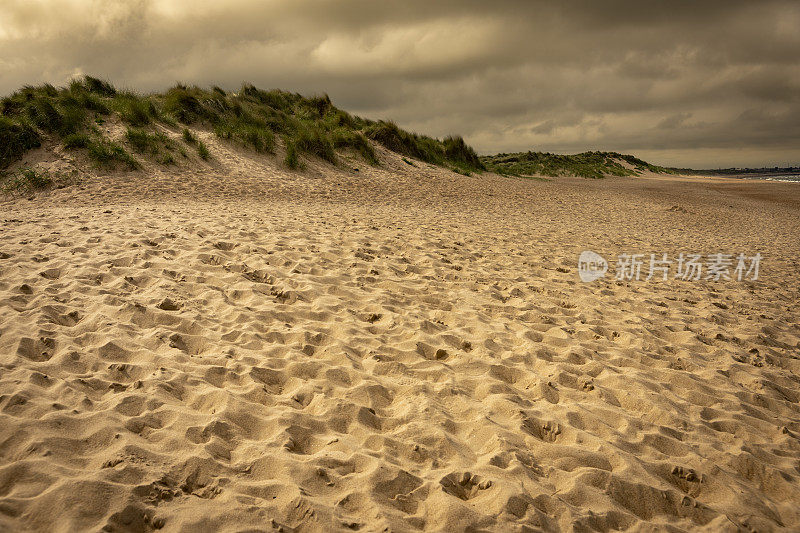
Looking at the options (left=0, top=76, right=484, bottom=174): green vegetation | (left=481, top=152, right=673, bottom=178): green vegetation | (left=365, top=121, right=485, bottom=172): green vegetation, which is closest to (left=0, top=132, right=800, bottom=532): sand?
(left=0, top=76, right=484, bottom=174): green vegetation

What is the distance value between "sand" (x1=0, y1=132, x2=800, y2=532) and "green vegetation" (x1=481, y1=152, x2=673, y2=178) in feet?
74.0

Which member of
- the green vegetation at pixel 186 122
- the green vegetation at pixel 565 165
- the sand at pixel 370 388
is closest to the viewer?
the sand at pixel 370 388

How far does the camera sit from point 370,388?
11.0ft

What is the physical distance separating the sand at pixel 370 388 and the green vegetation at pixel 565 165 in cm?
2256

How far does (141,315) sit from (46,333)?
2.33 ft

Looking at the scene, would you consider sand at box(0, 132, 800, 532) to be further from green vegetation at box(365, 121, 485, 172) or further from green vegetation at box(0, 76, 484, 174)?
green vegetation at box(365, 121, 485, 172)

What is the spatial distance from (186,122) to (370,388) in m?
16.5

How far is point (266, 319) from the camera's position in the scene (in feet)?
14.1

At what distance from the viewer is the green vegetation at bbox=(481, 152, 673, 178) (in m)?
35.6

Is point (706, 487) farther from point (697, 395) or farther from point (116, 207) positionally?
point (116, 207)

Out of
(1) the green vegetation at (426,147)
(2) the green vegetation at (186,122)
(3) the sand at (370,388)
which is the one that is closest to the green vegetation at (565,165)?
(1) the green vegetation at (426,147)

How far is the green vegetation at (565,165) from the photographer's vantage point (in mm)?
35594

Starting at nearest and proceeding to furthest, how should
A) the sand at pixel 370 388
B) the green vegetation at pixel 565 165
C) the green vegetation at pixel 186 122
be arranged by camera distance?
the sand at pixel 370 388, the green vegetation at pixel 186 122, the green vegetation at pixel 565 165

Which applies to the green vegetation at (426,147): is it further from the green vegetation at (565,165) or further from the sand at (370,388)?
the sand at (370,388)
